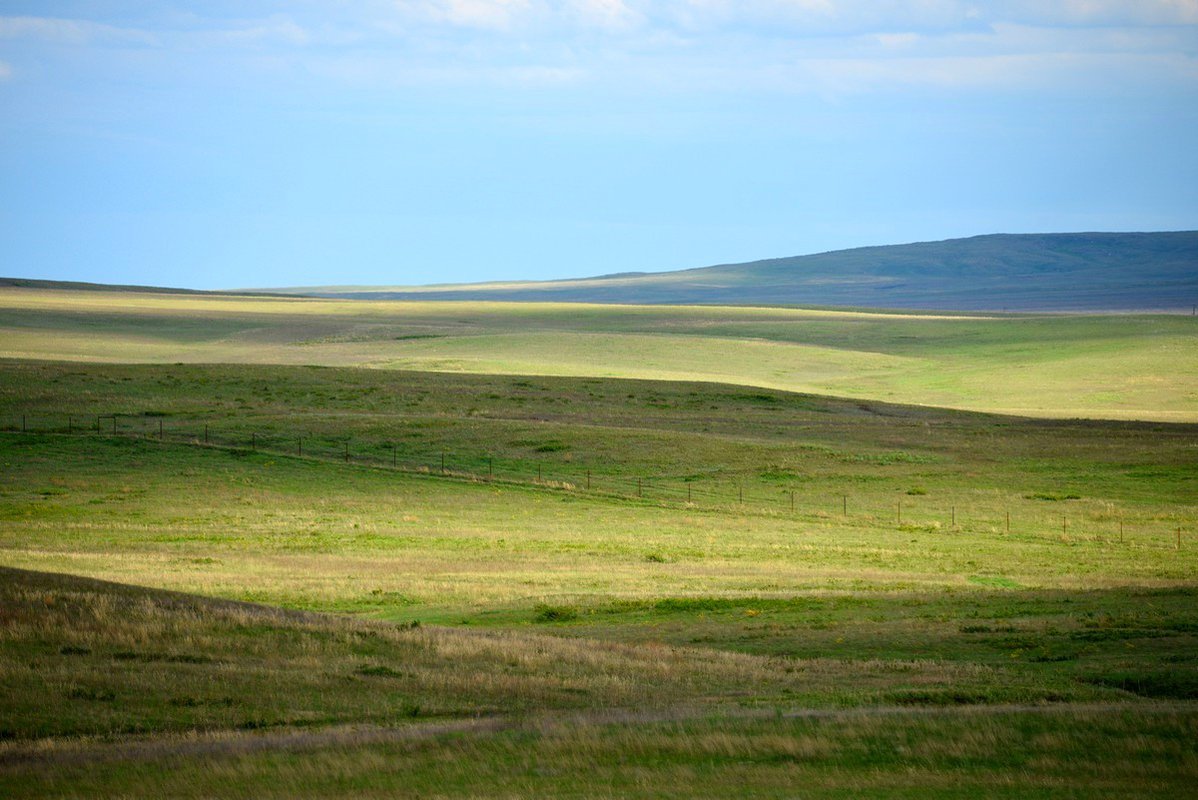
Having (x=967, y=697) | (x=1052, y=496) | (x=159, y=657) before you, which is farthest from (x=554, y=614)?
(x=1052, y=496)

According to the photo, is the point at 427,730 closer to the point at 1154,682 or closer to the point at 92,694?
the point at 92,694

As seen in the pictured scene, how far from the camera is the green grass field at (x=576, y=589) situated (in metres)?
13.6

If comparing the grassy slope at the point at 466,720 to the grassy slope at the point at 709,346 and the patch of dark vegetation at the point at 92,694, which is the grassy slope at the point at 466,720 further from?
the grassy slope at the point at 709,346

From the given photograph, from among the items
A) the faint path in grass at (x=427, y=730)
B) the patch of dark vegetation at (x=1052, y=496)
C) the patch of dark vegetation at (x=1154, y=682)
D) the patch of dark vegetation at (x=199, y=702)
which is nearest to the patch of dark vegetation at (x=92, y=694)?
the patch of dark vegetation at (x=199, y=702)

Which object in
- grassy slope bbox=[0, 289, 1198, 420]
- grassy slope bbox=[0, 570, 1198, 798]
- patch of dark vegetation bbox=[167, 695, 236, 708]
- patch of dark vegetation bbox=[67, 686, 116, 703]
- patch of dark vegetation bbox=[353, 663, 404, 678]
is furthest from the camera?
grassy slope bbox=[0, 289, 1198, 420]

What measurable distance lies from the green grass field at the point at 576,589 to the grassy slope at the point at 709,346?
6.97 metres

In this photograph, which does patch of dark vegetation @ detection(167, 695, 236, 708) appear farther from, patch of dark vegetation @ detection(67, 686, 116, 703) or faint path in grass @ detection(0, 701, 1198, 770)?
faint path in grass @ detection(0, 701, 1198, 770)

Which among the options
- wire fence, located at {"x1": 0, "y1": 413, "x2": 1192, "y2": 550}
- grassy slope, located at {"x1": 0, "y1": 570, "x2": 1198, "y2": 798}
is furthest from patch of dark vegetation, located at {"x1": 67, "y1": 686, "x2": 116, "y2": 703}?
wire fence, located at {"x1": 0, "y1": 413, "x2": 1192, "y2": 550}

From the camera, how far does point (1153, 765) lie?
12891 millimetres

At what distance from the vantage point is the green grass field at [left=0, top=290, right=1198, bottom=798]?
534 inches

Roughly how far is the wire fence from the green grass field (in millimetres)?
267

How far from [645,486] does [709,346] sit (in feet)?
207

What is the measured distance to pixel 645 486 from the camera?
2069 inches

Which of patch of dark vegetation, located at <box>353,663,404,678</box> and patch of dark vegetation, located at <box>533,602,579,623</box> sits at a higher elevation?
patch of dark vegetation, located at <box>353,663,404,678</box>
